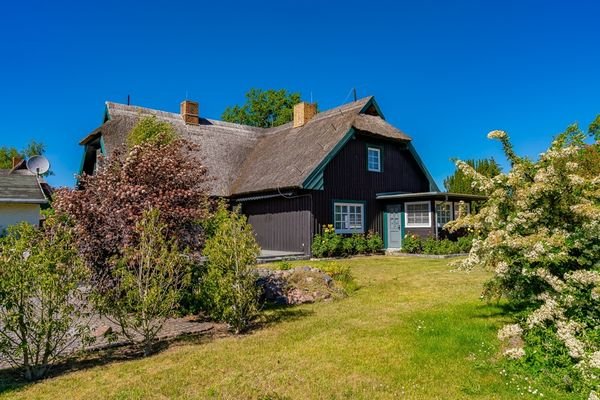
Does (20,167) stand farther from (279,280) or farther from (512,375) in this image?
(512,375)

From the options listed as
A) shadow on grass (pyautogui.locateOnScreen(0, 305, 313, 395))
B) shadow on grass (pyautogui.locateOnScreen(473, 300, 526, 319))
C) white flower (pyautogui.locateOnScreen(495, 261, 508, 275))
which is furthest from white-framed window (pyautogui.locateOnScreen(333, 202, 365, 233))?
white flower (pyautogui.locateOnScreen(495, 261, 508, 275))

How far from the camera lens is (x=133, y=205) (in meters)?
7.86

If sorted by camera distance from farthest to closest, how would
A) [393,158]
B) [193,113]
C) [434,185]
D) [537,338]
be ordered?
[193,113] → [434,185] → [393,158] → [537,338]

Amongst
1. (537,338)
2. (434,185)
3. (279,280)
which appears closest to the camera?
(537,338)

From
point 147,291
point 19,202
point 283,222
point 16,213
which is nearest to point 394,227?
point 283,222

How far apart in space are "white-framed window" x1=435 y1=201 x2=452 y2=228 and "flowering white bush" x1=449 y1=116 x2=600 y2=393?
1183 centimetres

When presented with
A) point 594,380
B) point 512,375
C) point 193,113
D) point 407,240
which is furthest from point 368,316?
point 193,113

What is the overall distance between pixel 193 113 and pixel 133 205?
18.3 metres

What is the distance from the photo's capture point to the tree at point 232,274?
665cm

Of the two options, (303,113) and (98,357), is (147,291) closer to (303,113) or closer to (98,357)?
(98,357)

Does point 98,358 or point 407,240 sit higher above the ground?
point 407,240

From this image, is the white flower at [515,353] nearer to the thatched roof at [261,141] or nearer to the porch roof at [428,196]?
the thatched roof at [261,141]

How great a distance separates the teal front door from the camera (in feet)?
65.6

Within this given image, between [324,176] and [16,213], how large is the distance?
15.3 meters
